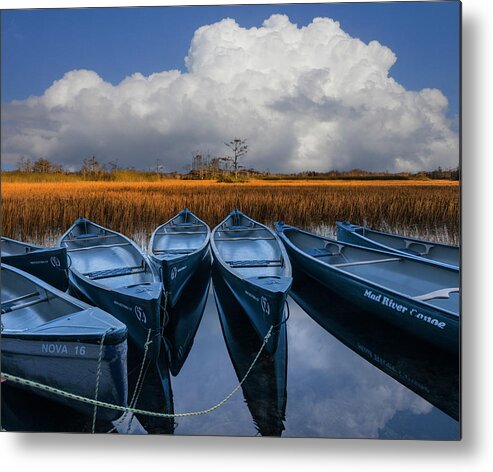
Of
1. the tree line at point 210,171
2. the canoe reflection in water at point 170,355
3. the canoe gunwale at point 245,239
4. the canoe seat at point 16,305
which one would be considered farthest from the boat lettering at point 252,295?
the canoe seat at point 16,305

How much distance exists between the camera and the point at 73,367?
8.14 feet

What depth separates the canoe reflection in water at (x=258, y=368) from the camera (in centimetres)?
274

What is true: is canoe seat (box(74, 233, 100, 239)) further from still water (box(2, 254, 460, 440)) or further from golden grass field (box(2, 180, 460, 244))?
still water (box(2, 254, 460, 440))

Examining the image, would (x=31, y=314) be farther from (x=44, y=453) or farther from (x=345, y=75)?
(x=345, y=75)

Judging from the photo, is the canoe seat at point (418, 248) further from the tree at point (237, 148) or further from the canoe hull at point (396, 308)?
the tree at point (237, 148)

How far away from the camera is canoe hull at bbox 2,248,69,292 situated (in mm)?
3951

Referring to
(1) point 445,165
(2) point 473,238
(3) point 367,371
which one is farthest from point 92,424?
(1) point 445,165

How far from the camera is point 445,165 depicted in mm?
2766

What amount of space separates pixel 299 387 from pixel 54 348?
4.91ft

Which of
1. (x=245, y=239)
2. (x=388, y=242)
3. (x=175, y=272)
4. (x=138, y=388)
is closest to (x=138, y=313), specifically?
(x=138, y=388)

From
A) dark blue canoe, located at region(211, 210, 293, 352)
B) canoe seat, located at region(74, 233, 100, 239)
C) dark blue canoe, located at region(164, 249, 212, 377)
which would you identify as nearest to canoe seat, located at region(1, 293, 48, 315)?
dark blue canoe, located at region(164, 249, 212, 377)

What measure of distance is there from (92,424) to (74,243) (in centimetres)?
248

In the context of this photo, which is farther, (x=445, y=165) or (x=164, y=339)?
(x=164, y=339)

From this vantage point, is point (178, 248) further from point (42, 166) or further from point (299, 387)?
point (299, 387)
